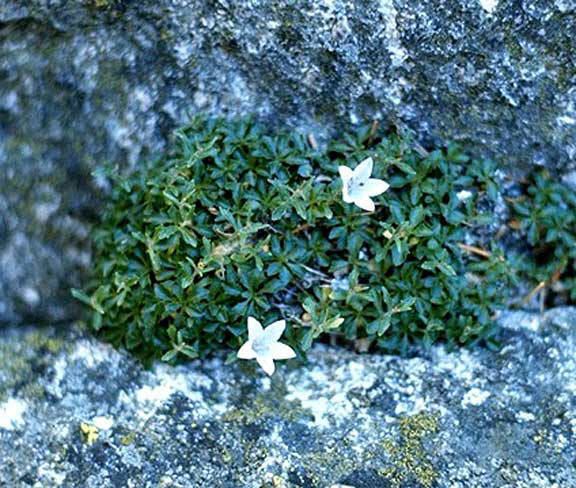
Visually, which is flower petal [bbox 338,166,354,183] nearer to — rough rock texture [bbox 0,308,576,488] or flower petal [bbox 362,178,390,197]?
flower petal [bbox 362,178,390,197]

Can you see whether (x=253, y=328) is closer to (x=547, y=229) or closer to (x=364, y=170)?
(x=364, y=170)

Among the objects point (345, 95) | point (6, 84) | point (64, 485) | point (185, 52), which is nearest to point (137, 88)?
point (185, 52)

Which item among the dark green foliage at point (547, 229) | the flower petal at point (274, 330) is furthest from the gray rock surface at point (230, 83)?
the flower petal at point (274, 330)

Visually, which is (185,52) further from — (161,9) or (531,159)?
(531,159)

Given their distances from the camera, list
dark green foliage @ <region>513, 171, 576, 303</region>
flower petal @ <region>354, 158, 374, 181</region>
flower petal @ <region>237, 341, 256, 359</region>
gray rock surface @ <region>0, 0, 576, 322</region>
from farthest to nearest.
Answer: dark green foliage @ <region>513, 171, 576, 303</region>, gray rock surface @ <region>0, 0, 576, 322</region>, flower petal @ <region>354, 158, 374, 181</region>, flower petal @ <region>237, 341, 256, 359</region>

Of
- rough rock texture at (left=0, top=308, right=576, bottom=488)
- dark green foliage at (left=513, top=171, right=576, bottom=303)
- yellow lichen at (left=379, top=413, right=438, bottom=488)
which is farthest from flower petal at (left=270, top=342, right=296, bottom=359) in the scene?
dark green foliage at (left=513, top=171, right=576, bottom=303)
